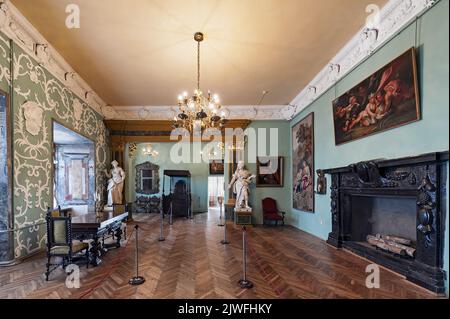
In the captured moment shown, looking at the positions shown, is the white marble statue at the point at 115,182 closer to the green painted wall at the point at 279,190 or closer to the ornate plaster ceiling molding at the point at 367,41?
the green painted wall at the point at 279,190

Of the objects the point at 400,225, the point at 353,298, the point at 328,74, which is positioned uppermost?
the point at 328,74

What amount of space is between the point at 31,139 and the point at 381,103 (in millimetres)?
6410

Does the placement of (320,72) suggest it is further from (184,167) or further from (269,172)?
(184,167)

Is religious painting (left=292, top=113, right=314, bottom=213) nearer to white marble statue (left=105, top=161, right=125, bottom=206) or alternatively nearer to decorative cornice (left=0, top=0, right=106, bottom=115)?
white marble statue (left=105, top=161, right=125, bottom=206)

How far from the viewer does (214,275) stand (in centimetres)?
355

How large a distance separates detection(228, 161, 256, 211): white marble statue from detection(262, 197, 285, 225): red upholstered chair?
59cm

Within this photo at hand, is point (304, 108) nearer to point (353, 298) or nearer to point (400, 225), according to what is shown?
point (400, 225)

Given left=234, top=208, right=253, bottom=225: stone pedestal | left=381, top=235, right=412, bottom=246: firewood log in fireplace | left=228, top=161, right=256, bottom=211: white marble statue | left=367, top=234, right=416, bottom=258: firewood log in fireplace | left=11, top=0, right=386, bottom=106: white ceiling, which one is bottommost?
left=234, top=208, right=253, bottom=225: stone pedestal

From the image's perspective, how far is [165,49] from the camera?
4.70 meters

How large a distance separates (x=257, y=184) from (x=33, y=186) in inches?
244

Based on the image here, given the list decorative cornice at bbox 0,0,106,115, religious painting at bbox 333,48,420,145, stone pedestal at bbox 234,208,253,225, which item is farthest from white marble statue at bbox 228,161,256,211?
decorative cornice at bbox 0,0,106,115

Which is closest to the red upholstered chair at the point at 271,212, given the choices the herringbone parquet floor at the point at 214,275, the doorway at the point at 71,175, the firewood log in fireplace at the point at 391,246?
the herringbone parquet floor at the point at 214,275

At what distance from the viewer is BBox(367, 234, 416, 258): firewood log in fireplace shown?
3.47 m
